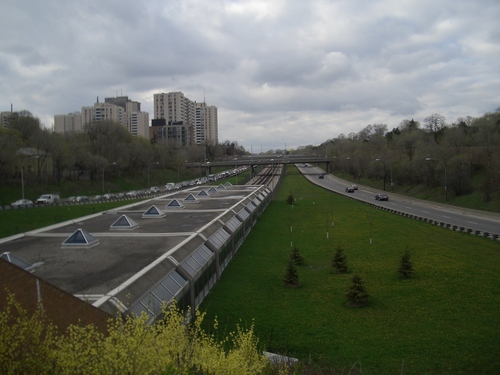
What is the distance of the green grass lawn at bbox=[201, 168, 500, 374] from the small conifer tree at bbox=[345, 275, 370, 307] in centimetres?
33

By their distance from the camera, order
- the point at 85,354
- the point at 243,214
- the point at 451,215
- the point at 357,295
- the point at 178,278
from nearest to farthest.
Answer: the point at 85,354 < the point at 178,278 < the point at 357,295 < the point at 243,214 < the point at 451,215

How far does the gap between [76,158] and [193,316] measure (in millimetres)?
66477

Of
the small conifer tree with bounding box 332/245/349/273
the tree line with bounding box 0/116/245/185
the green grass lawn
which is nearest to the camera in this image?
the green grass lawn

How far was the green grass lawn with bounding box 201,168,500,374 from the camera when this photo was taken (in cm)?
1404

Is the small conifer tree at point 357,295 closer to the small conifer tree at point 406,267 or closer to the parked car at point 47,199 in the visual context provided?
the small conifer tree at point 406,267

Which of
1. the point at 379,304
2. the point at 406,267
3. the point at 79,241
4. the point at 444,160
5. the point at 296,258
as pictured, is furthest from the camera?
the point at 444,160

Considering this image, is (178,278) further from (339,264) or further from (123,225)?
(123,225)

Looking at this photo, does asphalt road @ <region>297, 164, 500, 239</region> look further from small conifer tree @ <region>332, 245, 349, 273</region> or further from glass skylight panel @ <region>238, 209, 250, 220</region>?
glass skylight panel @ <region>238, 209, 250, 220</region>

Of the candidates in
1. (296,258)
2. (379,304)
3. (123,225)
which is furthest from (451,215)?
(123,225)

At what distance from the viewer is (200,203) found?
150 feet

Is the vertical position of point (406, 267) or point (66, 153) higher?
point (66, 153)

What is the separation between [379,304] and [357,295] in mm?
1094

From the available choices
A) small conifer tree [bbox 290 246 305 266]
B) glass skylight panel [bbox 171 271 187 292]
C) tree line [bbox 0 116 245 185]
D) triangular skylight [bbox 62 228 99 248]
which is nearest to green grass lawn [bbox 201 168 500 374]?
small conifer tree [bbox 290 246 305 266]

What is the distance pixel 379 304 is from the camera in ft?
62.1
